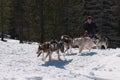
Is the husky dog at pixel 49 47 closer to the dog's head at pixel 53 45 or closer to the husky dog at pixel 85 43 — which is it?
the dog's head at pixel 53 45

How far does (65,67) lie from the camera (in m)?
14.6

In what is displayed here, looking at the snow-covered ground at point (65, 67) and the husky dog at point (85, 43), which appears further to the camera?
the husky dog at point (85, 43)

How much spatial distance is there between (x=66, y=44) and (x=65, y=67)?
3351 mm

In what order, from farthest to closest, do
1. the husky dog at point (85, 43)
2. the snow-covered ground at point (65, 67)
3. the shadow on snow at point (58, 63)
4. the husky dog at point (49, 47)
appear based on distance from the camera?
1. the husky dog at point (85, 43)
2. the husky dog at point (49, 47)
3. the shadow on snow at point (58, 63)
4. the snow-covered ground at point (65, 67)

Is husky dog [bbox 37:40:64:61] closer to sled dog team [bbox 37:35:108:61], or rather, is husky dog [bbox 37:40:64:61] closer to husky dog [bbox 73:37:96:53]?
sled dog team [bbox 37:35:108:61]

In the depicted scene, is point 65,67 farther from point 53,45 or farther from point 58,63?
point 53,45

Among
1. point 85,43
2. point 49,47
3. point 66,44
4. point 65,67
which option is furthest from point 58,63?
point 85,43

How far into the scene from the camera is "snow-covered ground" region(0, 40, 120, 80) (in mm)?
11856

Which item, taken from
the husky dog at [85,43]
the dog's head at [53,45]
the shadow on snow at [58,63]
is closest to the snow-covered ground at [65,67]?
the shadow on snow at [58,63]

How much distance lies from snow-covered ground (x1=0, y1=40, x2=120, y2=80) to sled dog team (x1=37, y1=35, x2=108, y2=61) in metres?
0.37

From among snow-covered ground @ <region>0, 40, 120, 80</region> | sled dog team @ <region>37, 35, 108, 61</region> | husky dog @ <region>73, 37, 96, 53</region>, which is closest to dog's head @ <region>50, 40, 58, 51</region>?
sled dog team @ <region>37, 35, 108, 61</region>

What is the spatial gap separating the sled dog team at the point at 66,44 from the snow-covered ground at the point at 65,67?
37 centimetres

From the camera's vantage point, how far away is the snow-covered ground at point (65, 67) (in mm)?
11856

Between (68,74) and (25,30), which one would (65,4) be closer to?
(25,30)
